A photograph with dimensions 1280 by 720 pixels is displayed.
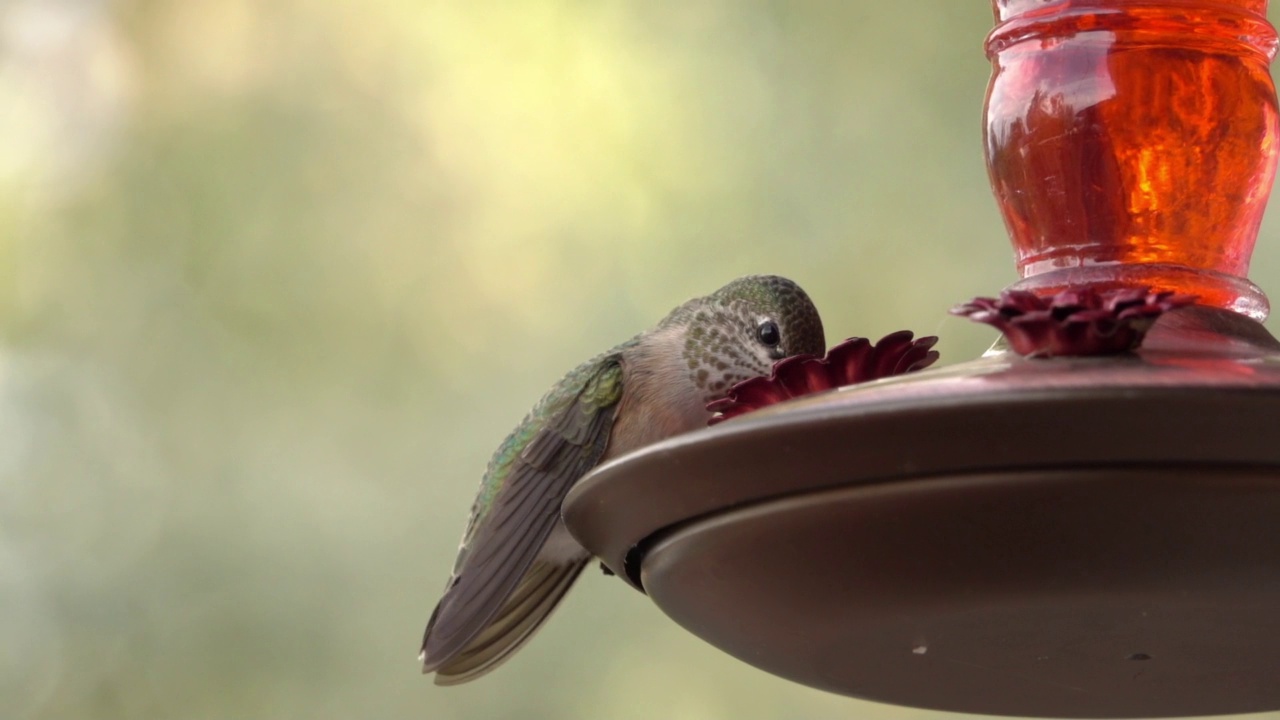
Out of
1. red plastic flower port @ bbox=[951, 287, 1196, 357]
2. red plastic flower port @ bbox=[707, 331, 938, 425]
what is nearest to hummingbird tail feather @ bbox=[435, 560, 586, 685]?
red plastic flower port @ bbox=[707, 331, 938, 425]

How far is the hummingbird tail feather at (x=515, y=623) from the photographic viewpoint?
273cm

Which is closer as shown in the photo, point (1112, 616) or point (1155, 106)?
point (1112, 616)

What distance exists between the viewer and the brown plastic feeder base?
91 centimetres

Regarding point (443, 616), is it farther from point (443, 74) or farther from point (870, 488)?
point (443, 74)

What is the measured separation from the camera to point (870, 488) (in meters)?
0.97

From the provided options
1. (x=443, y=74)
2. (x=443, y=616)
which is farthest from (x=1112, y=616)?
(x=443, y=74)

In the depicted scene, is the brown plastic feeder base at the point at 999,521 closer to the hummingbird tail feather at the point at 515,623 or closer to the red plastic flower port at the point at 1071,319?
the red plastic flower port at the point at 1071,319

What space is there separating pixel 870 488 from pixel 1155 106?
572mm

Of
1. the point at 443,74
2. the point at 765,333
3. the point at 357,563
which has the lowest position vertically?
the point at 357,563

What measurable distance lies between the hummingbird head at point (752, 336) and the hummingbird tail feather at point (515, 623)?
1.22ft

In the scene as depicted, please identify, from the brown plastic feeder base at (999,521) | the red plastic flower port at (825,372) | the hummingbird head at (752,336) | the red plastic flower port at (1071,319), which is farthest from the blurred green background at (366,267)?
the red plastic flower port at (1071,319)

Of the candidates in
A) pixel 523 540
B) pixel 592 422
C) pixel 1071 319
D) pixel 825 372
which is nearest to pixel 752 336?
pixel 592 422

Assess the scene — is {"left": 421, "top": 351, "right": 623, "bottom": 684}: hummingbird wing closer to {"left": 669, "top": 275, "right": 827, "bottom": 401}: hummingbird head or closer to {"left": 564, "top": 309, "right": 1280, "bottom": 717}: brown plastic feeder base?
{"left": 669, "top": 275, "right": 827, "bottom": 401}: hummingbird head

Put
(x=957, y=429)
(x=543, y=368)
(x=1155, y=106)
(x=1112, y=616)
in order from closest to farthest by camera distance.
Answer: (x=957, y=429)
(x=1112, y=616)
(x=1155, y=106)
(x=543, y=368)
